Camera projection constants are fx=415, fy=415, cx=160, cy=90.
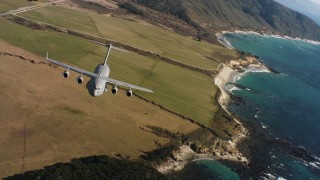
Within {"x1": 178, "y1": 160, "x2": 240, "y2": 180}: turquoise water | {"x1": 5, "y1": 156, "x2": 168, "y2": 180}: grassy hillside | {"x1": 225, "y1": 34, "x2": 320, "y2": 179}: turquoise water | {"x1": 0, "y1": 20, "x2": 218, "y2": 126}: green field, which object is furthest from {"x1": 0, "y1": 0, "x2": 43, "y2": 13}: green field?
{"x1": 178, "y1": 160, "x2": 240, "y2": 180}: turquoise water

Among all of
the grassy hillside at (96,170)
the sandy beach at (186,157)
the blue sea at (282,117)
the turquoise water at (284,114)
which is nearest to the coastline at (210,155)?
the sandy beach at (186,157)

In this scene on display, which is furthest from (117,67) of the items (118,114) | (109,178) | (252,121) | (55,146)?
(109,178)

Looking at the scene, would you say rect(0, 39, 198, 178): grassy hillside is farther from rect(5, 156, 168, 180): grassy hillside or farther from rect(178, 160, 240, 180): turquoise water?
rect(178, 160, 240, 180): turquoise water

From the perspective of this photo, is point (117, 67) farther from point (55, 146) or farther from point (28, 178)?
point (28, 178)

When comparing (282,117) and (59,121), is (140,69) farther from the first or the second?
(59,121)

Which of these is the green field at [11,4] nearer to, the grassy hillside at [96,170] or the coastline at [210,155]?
the coastline at [210,155]

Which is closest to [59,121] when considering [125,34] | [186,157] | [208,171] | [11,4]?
[186,157]
